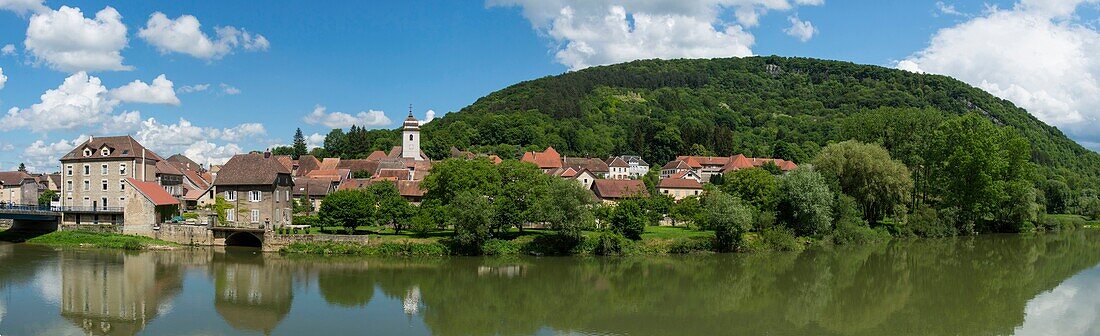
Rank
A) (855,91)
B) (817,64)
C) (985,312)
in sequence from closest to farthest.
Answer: (985,312), (855,91), (817,64)

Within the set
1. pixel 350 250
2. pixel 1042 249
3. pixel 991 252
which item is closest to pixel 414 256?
pixel 350 250

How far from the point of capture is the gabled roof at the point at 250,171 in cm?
4409

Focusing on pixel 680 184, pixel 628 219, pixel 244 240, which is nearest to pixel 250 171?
pixel 244 240

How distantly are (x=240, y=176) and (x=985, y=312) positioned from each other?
3917cm

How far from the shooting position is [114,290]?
28.0 m

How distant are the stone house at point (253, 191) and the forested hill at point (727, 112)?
4666cm

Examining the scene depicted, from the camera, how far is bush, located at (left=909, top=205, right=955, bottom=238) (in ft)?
167

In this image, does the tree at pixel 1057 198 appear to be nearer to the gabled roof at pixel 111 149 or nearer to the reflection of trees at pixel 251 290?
the reflection of trees at pixel 251 290

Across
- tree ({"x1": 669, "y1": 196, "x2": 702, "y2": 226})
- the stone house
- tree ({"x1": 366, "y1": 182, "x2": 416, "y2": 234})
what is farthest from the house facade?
tree ({"x1": 669, "y1": 196, "x2": 702, "y2": 226})

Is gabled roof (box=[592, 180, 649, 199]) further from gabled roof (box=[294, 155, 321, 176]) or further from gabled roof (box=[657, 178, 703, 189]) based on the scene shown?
gabled roof (box=[294, 155, 321, 176])

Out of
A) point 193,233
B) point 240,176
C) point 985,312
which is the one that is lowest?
point 985,312

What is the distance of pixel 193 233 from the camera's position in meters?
41.4

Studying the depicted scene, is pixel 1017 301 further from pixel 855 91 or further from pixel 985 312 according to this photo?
pixel 855 91

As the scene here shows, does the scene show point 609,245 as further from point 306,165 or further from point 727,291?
point 306,165
